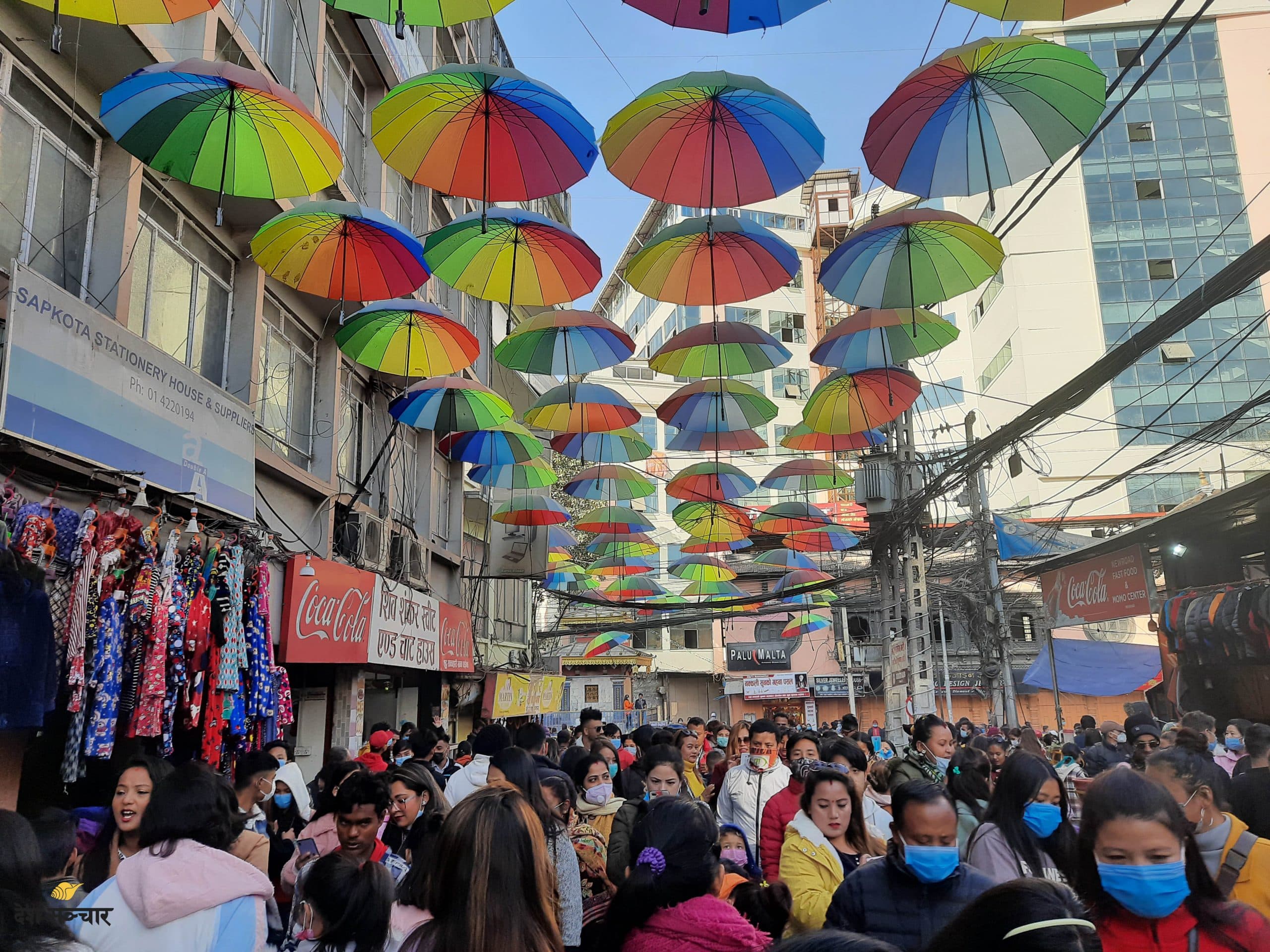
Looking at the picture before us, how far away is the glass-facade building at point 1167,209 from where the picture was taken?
34.6m

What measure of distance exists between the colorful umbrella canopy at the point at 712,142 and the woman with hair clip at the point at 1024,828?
4497 mm

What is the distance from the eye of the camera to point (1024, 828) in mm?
4070

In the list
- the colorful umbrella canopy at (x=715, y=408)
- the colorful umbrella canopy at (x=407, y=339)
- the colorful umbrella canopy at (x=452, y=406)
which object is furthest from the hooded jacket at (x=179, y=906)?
the colorful umbrella canopy at (x=715, y=408)

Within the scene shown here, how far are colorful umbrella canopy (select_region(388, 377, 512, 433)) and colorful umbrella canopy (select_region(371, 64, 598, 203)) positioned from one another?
160 inches

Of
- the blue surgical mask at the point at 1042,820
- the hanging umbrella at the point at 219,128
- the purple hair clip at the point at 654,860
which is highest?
the hanging umbrella at the point at 219,128

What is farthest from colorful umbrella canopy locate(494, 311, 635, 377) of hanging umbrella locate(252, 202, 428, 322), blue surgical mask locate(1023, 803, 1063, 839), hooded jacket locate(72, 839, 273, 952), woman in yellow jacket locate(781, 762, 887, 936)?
hooded jacket locate(72, 839, 273, 952)

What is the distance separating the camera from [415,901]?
2.60m

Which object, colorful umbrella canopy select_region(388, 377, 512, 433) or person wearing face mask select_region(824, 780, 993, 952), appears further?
colorful umbrella canopy select_region(388, 377, 512, 433)

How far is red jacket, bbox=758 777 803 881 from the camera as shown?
501 centimetres

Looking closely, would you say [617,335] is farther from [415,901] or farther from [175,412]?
[415,901]

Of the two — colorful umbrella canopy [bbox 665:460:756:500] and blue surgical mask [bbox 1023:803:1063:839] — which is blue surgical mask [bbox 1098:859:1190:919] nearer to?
blue surgical mask [bbox 1023:803:1063:839]

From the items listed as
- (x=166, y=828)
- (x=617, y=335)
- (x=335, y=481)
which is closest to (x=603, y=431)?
(x=617, y=335)

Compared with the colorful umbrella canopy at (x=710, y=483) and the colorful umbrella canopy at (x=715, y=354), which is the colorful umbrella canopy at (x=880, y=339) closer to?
the colorful umbrella canopy at (x=715, y=354)

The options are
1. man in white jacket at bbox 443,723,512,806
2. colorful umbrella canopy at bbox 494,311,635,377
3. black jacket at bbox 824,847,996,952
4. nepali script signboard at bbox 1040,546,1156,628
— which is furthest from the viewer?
nepali script signboard at bbox 1040,546,1156,628
